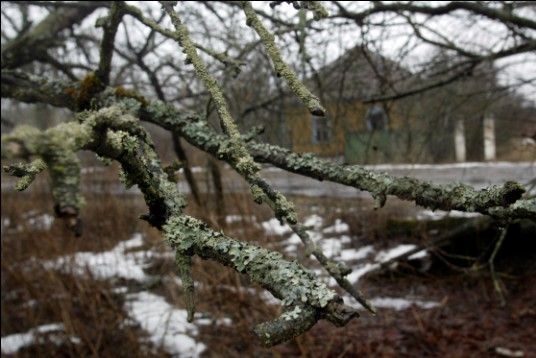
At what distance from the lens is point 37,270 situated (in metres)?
5.83

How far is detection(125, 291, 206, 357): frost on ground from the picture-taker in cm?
478

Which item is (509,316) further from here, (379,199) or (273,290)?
(273,290)

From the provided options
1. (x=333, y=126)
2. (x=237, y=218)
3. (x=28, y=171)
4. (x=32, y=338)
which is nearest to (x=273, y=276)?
(x=28, y=171)

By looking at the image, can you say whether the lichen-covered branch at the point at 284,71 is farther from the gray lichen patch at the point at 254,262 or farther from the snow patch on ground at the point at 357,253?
the snow patch on ground at the point at 357,253

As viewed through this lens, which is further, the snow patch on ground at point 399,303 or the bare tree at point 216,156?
the snow patch on ground at point 399,303

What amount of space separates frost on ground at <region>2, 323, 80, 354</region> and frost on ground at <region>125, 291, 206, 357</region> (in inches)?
26.0

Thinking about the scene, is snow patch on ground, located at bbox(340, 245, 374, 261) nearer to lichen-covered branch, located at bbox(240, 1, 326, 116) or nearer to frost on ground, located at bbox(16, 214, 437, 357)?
frost on ground, located at bbox(16, 214, 437, 357)

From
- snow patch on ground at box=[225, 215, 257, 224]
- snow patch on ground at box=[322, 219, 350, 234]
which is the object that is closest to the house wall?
snow patch on ground at box=[225, 215, 257, 224]

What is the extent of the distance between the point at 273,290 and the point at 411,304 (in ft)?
16.5

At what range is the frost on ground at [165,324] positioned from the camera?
15.7 ft

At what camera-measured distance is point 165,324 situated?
4.89 m

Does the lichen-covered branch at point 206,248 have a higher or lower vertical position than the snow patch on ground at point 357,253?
higher

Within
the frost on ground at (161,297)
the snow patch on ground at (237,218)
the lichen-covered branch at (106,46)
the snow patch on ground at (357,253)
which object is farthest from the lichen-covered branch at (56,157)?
the snow patch on ground at (357,253)

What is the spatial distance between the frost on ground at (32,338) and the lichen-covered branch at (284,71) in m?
4.41
